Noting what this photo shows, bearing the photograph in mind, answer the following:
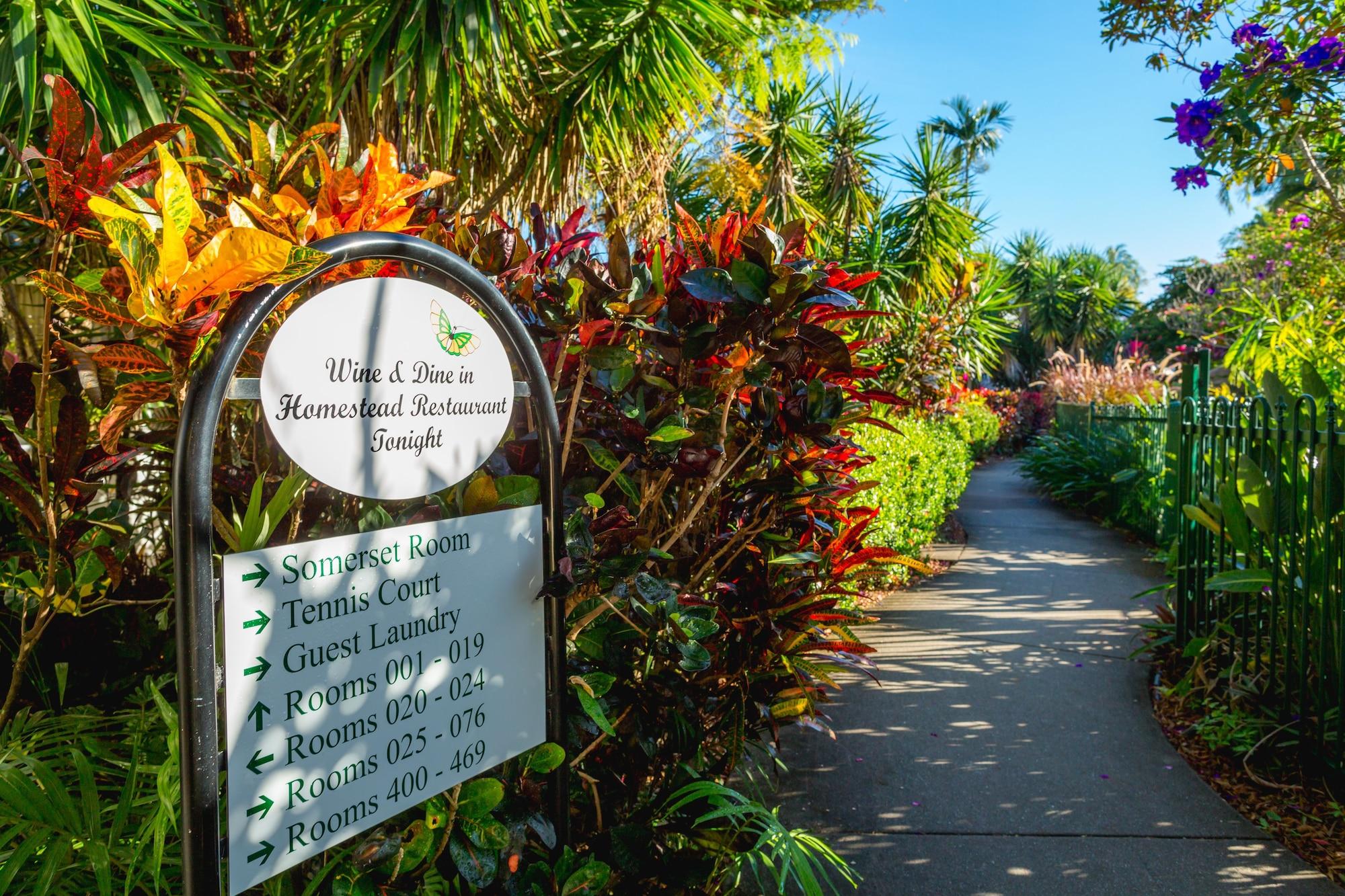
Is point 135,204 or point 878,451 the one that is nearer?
point 135,204

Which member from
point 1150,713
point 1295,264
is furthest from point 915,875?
→ point 1295,264

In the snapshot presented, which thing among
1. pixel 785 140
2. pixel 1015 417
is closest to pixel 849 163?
pixel 785 140

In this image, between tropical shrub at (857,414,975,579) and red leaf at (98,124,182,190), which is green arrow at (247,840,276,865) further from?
tropical shrub at (857,414,975,579)

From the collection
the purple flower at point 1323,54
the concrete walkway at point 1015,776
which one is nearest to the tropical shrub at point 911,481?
the concrete walkway at point 1015,776

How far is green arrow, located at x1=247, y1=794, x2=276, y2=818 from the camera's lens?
1214 millimetres

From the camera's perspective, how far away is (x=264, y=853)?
123cm

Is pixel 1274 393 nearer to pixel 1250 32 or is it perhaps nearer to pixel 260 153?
pixel 1250 32

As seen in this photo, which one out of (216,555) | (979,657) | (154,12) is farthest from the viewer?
(979,657)

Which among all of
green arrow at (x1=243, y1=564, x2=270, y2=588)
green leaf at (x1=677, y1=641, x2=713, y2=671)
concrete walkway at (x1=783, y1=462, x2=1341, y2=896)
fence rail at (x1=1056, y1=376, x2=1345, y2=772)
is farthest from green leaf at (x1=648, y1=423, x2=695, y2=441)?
fence rail at (x1=1056, y1=376, x2=1345, y2=772)

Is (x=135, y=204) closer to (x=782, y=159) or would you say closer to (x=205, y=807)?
(x=205, y=807)

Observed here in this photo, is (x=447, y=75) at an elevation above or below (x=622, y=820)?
above

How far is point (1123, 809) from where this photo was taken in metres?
3.05

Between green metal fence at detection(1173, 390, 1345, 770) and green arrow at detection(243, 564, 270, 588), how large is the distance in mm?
3571

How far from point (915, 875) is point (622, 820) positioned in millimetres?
1066
